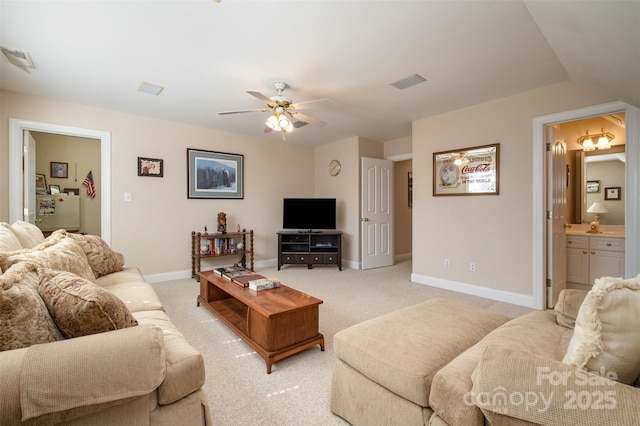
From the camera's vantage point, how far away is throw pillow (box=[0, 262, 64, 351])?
970mm

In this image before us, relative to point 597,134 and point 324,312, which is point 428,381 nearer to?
point 324,312

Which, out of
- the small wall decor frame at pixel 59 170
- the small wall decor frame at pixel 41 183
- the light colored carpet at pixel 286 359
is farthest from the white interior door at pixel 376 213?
the small wall decor frame at pixel 41 183

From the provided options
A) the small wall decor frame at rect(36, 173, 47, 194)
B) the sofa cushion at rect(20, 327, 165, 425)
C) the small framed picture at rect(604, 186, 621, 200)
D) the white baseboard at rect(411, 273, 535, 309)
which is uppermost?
the small wall decor frame at rect(36, 173, 47, 194)

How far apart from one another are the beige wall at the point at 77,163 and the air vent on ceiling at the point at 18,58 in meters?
3.45

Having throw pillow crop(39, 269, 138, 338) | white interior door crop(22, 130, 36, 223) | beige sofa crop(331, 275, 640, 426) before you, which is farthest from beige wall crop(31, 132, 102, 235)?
beige sofa crop(331, 275, 640, 426)

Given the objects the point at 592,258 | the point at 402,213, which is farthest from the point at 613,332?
the point at 402,213

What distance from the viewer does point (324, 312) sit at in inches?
119

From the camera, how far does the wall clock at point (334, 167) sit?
5.57m

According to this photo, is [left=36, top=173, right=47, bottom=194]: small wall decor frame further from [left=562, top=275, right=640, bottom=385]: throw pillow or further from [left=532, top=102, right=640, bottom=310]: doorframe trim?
[left=532, top=102, right=640, bottom=310]: doorframe trim

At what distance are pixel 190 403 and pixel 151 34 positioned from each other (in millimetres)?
2433

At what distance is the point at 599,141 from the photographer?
3.96m

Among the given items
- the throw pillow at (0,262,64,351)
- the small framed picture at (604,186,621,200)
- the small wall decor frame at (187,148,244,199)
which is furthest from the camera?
the small wall decor frame at (187,148,244,199)

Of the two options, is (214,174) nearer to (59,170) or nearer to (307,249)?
(307,249)

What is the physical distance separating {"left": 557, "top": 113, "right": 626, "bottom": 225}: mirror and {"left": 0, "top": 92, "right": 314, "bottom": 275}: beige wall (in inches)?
178
